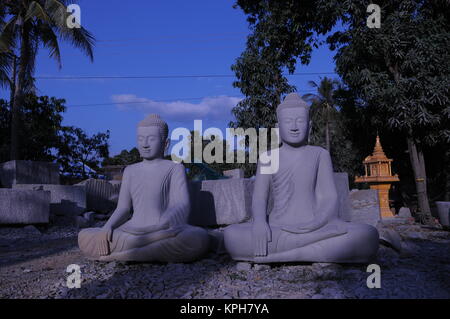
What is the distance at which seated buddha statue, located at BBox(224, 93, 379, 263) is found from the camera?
343cm

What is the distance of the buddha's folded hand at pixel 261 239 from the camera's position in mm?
3477

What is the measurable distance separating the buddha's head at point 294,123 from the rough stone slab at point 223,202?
1.83 m

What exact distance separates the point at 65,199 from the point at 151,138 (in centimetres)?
510

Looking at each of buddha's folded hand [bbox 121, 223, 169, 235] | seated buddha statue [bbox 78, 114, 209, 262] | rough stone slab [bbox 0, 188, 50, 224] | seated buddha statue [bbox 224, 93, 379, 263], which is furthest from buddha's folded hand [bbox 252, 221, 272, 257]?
rough stone slab [bbox 0, 188, 50, 224]

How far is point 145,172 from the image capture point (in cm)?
420

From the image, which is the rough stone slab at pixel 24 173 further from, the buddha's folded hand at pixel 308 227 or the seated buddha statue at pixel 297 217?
the buddha's folded hand at pixel 308 227

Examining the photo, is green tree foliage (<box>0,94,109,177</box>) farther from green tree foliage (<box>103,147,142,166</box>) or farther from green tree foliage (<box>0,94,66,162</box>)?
green tree foliage (<box>103,147,142,166</box>)

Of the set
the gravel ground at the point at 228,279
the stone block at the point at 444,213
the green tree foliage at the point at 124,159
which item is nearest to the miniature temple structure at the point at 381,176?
the stone block at the point at 444,213

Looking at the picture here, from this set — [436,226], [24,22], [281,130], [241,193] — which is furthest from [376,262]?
[24,22]

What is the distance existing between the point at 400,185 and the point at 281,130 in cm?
976

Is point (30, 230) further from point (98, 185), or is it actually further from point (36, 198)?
point (98, 185)

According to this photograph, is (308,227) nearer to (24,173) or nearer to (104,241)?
(104,241)

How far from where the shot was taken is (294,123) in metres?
3.86

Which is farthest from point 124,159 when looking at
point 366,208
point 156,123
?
point 156,123
